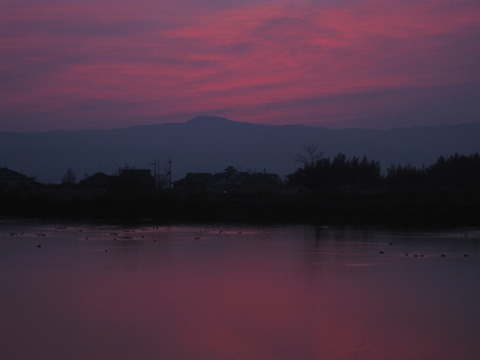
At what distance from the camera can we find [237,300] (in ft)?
40.5

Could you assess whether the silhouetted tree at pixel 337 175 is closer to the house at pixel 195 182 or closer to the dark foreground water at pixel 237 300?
the house at pixel 195 182

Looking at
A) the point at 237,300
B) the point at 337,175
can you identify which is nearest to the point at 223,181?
the point at 337,175

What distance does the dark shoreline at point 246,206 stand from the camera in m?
37.4

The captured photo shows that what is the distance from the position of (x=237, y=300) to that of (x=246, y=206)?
1174 inches

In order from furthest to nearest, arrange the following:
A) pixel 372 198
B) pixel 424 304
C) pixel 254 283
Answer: pixel 372 198
pixel 254 283
pixel 424 304

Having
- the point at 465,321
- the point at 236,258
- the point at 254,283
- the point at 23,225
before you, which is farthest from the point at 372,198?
the point at 465,321

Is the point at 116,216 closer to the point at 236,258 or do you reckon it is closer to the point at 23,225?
the point at 23,225

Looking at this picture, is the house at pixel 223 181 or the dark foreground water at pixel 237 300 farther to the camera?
the house at pixel 223 181

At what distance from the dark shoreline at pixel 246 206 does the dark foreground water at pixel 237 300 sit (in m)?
15.8

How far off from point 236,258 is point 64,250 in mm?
4866

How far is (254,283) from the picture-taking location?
1420 centimetres

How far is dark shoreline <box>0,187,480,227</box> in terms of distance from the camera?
37.4m

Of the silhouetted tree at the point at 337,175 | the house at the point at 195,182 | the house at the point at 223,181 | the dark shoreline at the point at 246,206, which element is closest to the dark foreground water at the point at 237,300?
the dark shoreline at the point at 246,206

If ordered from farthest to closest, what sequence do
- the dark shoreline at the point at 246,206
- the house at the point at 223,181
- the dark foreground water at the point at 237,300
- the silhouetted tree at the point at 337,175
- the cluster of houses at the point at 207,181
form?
the house at the point at 223,181 → the cluster of houses at the point at 207,181 → the silhouetted tree at the point at 337,175 → the dark shoreline at the point at 246,206 → the dark foreground water at the point at 237,300
